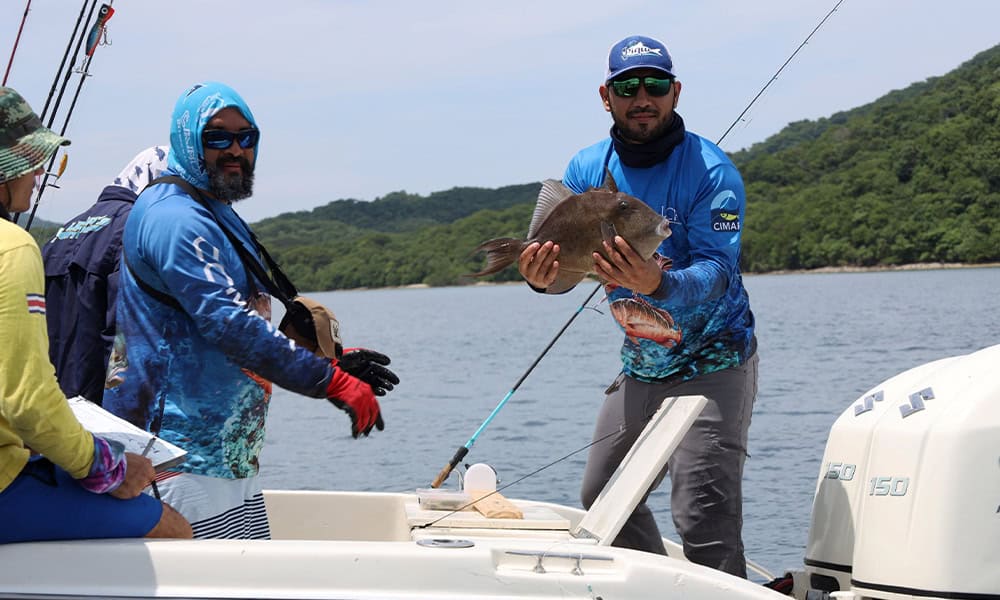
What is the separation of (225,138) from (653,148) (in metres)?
1.46

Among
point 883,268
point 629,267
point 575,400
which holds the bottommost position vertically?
point 575,400

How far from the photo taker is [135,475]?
2.83 m

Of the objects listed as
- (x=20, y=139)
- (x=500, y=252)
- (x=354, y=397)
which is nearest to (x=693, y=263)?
(x=500, y=252)

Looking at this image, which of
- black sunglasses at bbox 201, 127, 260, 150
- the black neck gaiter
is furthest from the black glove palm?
the black neck gaiter

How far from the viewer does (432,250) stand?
86.2m

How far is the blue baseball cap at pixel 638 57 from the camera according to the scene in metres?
3.84

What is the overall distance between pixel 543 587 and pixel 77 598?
44.3 inches

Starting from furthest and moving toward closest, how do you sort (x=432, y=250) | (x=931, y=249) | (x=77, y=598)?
(x=432, y=250) → (x=931, y=249) → (x=77, y=598)

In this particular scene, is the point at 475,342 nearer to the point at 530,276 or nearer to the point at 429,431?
the point at 429,431

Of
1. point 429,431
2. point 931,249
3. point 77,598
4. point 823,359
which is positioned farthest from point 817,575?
point 931,249

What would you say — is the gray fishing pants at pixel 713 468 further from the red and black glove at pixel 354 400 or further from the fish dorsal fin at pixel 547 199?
the red and black glove at pixel 354 400

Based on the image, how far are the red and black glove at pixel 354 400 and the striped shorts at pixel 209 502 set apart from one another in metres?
0.42

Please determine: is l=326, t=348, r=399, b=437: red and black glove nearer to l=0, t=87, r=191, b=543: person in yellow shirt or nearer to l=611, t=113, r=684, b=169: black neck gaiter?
l=0, t=87, r=191, b=543: person in yellow shirt

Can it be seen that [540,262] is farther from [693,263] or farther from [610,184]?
[693,263]
